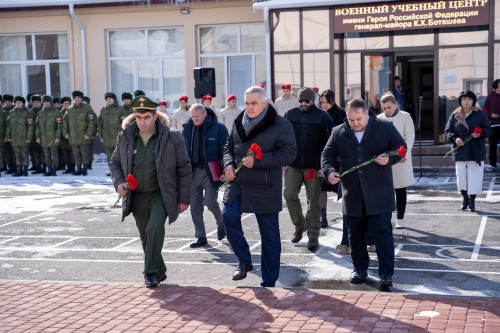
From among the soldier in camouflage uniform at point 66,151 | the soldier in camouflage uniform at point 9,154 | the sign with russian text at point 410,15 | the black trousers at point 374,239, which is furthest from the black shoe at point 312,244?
the soldier in camouflage uniform at point 9,154

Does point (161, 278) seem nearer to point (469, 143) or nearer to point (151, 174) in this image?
point (151, 174)

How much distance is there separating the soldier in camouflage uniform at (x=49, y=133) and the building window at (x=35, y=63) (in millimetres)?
4928

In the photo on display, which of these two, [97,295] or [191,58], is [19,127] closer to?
[191,58]

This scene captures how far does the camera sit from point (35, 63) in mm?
25016

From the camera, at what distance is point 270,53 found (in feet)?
68.2

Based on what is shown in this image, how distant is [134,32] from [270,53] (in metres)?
5.45

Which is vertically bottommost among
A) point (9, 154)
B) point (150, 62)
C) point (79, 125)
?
point (9, 154)

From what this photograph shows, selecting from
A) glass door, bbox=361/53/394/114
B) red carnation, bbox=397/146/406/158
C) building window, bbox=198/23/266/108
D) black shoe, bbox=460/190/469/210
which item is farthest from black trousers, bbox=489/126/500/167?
red carnation, bbox=397/146/406/158

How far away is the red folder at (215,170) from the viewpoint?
9430 millimetres

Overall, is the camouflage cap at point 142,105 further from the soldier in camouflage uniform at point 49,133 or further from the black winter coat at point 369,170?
the soldier in camouflage uniform at point 49,133

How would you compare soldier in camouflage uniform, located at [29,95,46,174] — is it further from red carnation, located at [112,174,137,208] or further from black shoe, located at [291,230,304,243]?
red carnation, located at [112,174,137,208]

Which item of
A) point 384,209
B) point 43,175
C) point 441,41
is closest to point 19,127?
point 43,175

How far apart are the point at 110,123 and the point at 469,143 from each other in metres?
10.2

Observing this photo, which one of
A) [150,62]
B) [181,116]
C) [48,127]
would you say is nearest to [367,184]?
[181,116]
